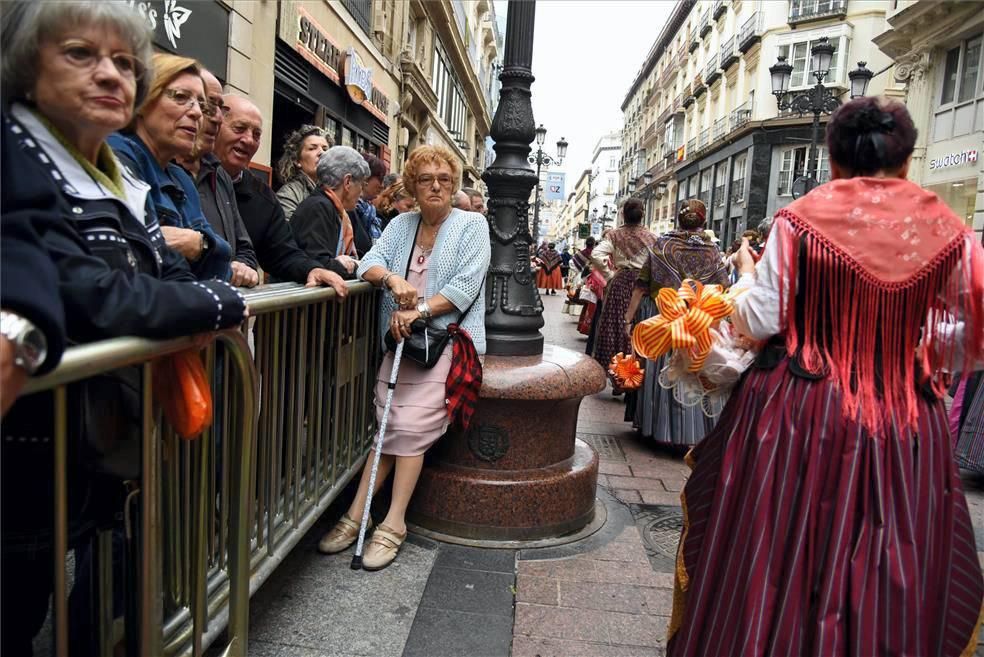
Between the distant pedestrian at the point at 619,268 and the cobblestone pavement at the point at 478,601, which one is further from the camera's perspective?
the distant pedestrian at the point at 619,268

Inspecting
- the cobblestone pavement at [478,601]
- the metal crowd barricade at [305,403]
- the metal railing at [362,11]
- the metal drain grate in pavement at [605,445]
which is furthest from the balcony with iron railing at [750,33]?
the metal crowd barricade at [305,403]

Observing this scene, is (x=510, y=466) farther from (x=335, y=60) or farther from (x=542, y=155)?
(x=542, y=155)

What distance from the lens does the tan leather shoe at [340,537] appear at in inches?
129

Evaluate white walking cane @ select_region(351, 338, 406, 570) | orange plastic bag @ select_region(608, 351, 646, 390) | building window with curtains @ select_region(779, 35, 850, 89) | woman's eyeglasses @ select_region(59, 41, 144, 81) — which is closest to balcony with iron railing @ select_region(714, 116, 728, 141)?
building window with curtains @ select_region(779, 35, 850, 89)

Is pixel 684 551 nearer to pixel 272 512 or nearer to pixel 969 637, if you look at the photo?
pixel 969 637

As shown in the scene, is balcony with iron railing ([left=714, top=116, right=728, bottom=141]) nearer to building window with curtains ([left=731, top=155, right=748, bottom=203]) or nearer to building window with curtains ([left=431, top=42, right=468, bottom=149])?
building window with curtains ([left=731, top=155, right=748, bottom=203])

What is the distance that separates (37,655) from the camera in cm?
222

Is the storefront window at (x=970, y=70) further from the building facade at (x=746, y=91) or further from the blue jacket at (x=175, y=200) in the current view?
the blue jacket at (x=175, y=200)

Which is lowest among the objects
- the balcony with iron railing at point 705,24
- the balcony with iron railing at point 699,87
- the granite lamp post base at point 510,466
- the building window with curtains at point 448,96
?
the granite lamp post base at point 510,466

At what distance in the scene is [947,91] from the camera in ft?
60.3

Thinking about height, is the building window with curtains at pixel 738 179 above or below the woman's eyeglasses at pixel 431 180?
above

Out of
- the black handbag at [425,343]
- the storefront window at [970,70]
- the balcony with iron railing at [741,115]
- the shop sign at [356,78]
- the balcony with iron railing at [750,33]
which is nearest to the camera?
the black handbag at [425,343]

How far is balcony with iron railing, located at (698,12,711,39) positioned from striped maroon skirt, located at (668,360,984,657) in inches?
1708

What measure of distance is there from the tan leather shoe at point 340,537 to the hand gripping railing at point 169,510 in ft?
3.26
